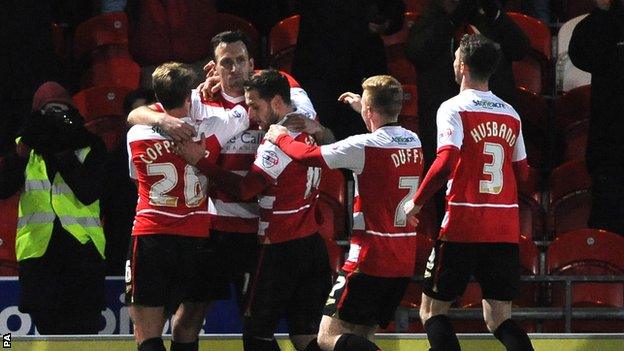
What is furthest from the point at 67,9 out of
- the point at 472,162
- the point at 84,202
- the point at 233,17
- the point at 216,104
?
the point at 472,162

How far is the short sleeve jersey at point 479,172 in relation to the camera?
7.88 m

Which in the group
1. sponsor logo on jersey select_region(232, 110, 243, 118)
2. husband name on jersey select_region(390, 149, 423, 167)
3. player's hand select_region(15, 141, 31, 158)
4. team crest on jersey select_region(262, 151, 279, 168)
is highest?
sponsor logo on jersey select_region(232, 110, 243, 118)

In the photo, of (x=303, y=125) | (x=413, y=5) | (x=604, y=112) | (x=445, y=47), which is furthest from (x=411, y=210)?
(x=413, y=5)

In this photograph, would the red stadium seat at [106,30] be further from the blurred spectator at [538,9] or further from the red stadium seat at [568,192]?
the red stadium seat at [568,192]

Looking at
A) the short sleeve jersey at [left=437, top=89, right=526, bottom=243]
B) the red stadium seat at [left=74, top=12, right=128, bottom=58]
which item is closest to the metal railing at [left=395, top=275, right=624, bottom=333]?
the short sleeve jersey at [left=437, top=89, right=526, bottom=243]

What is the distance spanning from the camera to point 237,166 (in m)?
7.98

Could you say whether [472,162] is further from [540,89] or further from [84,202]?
Answer: [540,89]

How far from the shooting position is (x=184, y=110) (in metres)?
7.81

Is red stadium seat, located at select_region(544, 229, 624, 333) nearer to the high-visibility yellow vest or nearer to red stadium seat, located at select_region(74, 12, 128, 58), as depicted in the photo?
the high-visibility yellow vest

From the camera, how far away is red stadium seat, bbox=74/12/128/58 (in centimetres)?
1079

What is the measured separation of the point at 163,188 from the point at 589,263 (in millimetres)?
2793

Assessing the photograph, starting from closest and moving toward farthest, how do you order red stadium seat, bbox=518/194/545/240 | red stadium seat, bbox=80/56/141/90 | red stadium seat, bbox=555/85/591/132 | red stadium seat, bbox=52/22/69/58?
1. red stadium seat, bbox=518/194/545/240
2. red stadium seat, bbox=555/85/591/132
3. red stadium seat, bbox=80/56/141/90
4. red stadium seat, bbox=52/22/69/58

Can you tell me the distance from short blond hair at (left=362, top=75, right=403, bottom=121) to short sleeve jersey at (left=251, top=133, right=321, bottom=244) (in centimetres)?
36

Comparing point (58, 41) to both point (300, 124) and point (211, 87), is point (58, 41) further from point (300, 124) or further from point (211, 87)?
point (300, 124)
